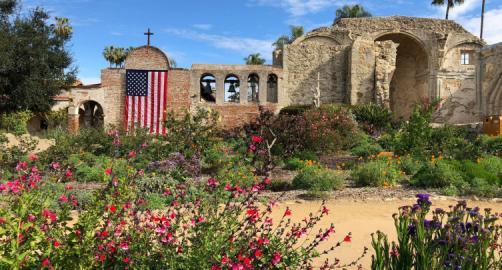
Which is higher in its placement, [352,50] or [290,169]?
[352,50]

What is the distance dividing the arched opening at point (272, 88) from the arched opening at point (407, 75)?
9.29 metres

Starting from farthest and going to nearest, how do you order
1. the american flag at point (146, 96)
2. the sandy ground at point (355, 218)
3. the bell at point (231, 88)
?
1. the bell at point (231, 88)
2. the american flag at point (146, 96)
3. the sandy ground at point (355, 218)

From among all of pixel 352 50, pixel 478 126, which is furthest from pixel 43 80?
pixel 478 126

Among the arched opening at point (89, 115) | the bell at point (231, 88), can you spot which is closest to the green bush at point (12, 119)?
the arched opening at point (89, 115)

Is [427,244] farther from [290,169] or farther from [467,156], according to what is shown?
[467,156]

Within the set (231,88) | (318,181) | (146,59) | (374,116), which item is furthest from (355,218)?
(146,59)

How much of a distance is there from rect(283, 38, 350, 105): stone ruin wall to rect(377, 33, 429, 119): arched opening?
5.40 meters

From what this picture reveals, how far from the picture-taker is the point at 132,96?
21.4 m

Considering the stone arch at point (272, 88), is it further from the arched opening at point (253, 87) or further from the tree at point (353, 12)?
the tree at point (353, 12)

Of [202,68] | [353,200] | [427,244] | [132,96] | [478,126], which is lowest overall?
[353,200]

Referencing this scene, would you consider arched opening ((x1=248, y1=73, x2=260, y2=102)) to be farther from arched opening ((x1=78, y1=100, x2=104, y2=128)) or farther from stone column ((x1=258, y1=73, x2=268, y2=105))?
arched opening ((x1=78, y1=100, x2=104, y2=128))

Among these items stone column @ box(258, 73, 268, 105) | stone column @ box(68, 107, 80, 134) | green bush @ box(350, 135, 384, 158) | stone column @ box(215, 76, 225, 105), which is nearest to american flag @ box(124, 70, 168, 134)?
stone column @ box(68, 107, 80, 134)

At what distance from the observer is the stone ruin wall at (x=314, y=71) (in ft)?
77.6

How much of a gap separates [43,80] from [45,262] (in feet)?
67.9
